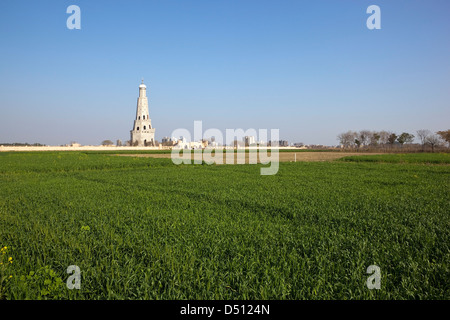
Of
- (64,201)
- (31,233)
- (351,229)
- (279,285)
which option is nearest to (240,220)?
(351,229)

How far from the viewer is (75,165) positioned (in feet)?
101

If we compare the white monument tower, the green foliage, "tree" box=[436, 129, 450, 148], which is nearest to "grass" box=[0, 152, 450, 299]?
the green foliage

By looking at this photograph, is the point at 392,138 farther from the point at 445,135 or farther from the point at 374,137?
the point at 445,135

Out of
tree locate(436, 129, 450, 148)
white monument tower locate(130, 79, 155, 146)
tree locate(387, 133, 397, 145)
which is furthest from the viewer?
white monument tower locate(130, 79, 155, 146)

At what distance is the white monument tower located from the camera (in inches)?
6048

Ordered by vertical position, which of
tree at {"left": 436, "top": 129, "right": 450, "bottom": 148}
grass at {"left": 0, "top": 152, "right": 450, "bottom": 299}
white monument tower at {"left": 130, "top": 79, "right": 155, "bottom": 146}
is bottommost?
grass at {"left": 0, "top": 152, "right": 450, "bottom": 299}

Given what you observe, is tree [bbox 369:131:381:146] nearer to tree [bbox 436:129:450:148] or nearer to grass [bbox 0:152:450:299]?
tree [bbox 436:129:450:148]

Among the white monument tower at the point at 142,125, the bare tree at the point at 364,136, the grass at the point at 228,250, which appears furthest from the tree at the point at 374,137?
the grass at the point at 228,250

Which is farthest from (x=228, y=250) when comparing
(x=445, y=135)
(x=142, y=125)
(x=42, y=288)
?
(x=142, y=125)

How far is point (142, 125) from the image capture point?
153625mm

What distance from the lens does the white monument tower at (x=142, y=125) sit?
154 meters

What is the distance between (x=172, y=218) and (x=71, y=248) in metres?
2.95
